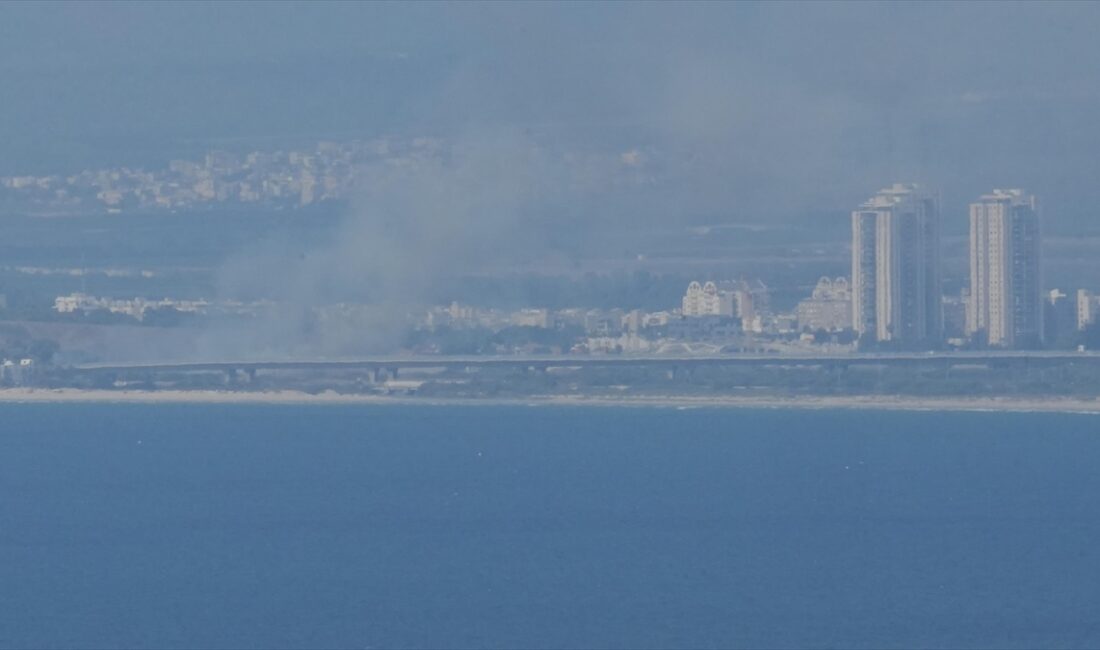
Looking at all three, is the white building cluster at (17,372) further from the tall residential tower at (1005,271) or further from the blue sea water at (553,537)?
the tall residential tower at (1005,271)

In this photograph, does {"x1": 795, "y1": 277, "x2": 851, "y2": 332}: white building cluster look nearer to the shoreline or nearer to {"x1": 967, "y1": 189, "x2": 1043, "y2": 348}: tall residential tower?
{"x1": 967, "y1": 189, "x2": 1043, "y2": 348}: tall residential tower

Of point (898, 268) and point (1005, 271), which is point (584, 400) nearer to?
point (898, 268)

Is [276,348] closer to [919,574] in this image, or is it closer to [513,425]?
[513,425]

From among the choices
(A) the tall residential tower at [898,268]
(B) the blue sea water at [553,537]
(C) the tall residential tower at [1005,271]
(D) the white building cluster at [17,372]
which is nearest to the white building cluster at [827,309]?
(A) the tall residential tower at [898,268]

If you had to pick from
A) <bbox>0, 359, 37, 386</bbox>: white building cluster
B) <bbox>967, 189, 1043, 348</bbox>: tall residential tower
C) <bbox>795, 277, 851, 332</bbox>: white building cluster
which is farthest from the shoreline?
<bbox>795, 277, 851, 332</bbox>: white building cluster

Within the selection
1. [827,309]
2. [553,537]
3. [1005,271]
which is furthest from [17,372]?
[553,537]
